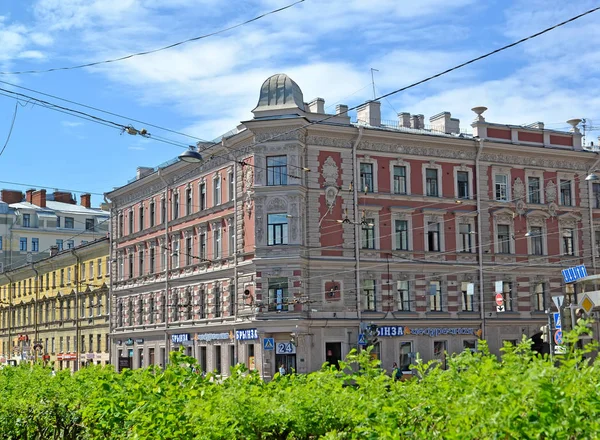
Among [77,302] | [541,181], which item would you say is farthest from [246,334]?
[77,302]

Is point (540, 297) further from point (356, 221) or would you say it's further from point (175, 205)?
point (175, 205)

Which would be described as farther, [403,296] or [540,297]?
[540,297]

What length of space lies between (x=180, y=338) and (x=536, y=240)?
19963 millimetres

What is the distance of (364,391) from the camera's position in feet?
27.2

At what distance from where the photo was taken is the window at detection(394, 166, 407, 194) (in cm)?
4266

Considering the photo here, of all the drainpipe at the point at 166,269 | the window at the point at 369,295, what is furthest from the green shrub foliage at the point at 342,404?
the drainpipe at the point at 166,269

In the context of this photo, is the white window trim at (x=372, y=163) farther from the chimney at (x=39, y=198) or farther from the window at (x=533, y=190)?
the chimney at (x=39, y=198)

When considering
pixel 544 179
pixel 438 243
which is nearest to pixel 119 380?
pixel 438 243

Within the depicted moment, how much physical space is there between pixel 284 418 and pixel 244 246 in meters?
33.2

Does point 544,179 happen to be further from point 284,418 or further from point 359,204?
point 284,418

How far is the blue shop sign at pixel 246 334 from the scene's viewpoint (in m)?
39.9

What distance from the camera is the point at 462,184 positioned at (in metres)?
44.2

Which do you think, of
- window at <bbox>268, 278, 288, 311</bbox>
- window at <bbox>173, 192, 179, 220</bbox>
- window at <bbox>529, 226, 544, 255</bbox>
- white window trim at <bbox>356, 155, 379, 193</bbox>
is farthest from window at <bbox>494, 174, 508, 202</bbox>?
window at <bbox>173, 192, 179, 220</bbox>

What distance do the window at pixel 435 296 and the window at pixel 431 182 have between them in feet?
14.9
